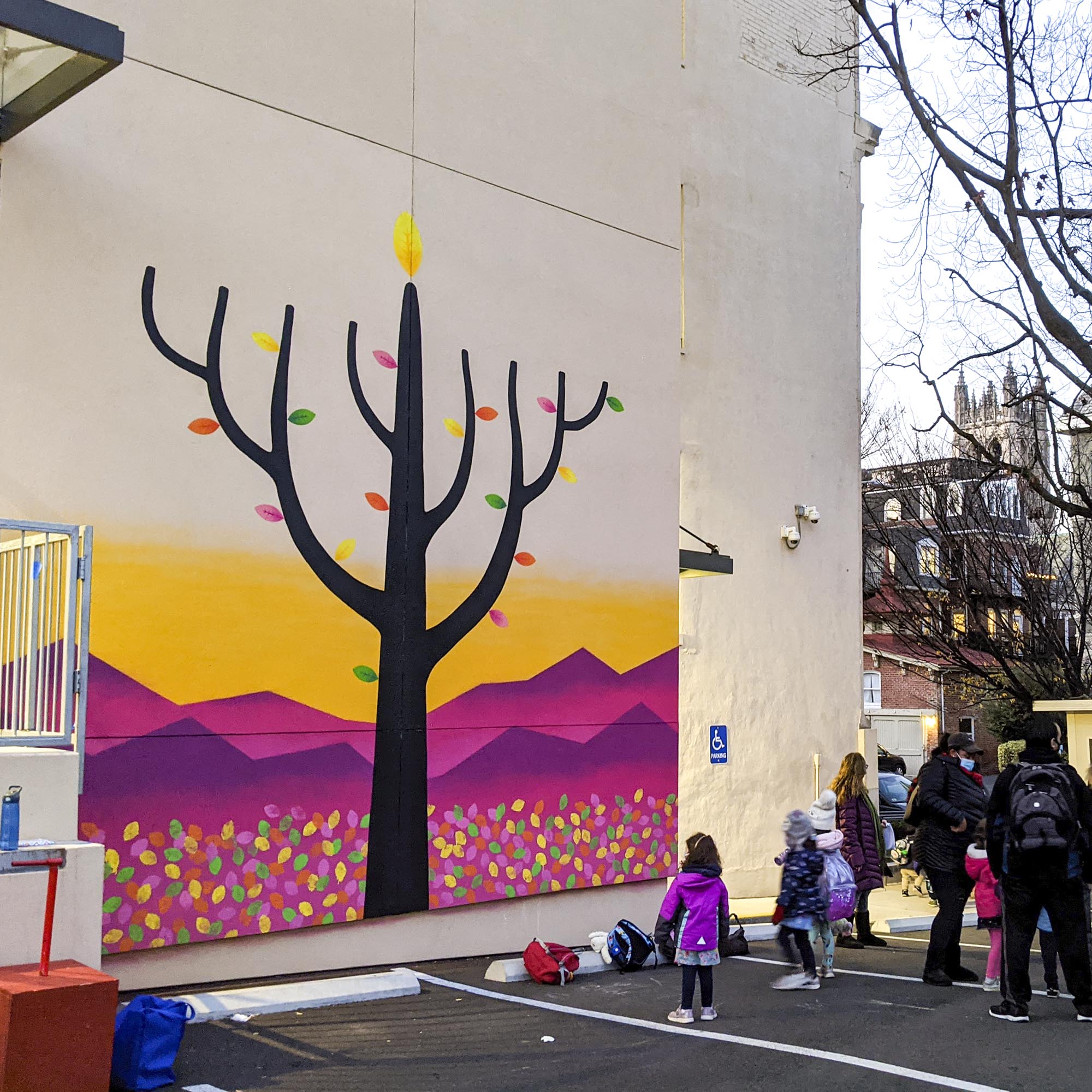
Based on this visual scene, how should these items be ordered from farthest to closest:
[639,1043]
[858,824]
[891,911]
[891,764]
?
[891,764] → [891,911] → [858,824] → [639,1043]

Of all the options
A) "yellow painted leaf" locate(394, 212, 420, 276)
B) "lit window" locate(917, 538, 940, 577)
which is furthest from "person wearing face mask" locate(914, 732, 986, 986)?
"lit window" locate(917, 538, 940, 577)

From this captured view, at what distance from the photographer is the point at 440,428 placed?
10.7 meters

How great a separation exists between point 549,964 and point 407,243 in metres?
5.96

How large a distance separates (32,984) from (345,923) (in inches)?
161

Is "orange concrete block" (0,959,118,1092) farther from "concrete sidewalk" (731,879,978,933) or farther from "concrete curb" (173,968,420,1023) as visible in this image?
"concrete sidewalk" (731,879,978,933)

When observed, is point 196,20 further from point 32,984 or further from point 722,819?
point 722,819

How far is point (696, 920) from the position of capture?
8.41m

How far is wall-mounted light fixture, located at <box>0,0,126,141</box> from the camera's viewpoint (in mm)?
7301

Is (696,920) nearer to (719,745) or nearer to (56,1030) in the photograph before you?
(56,1030)

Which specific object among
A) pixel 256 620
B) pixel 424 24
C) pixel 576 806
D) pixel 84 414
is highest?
pixel 424 24

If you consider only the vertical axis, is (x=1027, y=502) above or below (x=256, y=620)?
above

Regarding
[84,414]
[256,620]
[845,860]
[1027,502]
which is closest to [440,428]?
[256,620]

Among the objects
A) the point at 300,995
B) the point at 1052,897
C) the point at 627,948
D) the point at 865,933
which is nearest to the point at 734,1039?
the point at 1052,897

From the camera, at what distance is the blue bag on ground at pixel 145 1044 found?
21.0ft
